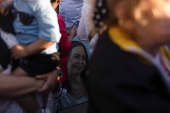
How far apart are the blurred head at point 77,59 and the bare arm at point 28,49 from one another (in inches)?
53.1

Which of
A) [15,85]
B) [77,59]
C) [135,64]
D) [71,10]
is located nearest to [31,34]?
[15,85]

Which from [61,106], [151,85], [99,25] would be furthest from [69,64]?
[151,85]

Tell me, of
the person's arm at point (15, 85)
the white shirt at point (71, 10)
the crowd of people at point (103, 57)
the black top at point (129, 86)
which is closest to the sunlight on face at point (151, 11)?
the crowd of people at point (103, 57)

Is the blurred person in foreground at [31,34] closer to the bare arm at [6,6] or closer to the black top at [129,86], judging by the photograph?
the bare arm at [6,6]

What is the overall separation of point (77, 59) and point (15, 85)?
1.48m

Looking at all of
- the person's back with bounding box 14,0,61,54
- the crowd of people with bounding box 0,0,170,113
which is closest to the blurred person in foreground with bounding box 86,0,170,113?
the crowd of people with bounding box 0,0,170,113

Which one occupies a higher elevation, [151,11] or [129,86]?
[151,11]

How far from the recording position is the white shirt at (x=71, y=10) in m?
3.12

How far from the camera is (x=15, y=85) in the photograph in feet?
3.33

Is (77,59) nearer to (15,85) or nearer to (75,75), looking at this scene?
(75,75)

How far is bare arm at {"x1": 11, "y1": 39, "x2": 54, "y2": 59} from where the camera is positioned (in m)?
1.02

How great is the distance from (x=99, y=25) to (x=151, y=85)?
20.7 inches

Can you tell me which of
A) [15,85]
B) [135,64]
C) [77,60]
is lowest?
[77,60]

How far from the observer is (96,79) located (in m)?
0.82
